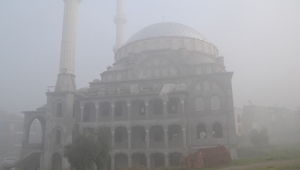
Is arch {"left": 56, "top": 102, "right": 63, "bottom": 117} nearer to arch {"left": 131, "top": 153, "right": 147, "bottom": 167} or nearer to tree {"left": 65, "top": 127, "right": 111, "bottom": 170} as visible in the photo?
arch {"left": 131, "top": 153, "right": 147, "bottom": 167}

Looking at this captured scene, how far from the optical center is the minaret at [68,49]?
28.5m

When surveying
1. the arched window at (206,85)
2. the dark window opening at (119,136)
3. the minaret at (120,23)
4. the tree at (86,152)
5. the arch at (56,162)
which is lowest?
the arch at (56,162)

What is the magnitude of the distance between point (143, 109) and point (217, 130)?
7660mm

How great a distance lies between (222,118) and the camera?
82.1 feet

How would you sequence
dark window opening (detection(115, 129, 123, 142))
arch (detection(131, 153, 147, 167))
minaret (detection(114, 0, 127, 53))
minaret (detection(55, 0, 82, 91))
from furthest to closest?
minaret (detection(114, 0, 127, 53)) → minaret (detection(55, 0, 82, 91)) → dark window opening (detection(115, 129, 123, 142)) → arch (detection(131, 153, 147, 167))

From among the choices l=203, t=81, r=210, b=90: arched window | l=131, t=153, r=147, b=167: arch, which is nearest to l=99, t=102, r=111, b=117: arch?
l=131, t=153, r=147, b=167: arch

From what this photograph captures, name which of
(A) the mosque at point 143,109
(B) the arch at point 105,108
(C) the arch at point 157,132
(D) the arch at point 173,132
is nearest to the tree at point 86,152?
(A) the mosque at point 143,109

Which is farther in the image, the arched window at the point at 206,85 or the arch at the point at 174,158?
the arched window at the point at 206,85

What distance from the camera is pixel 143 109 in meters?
27.4

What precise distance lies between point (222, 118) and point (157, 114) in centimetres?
620

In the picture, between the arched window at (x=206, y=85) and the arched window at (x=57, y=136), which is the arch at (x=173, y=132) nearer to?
Result: the arched window at (x=206, y=85)

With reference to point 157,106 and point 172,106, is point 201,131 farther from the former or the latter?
point 157,106

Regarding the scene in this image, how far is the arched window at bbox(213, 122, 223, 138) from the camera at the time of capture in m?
25.1

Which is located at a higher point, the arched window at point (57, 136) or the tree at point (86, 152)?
the arched window at point (57, 136)
